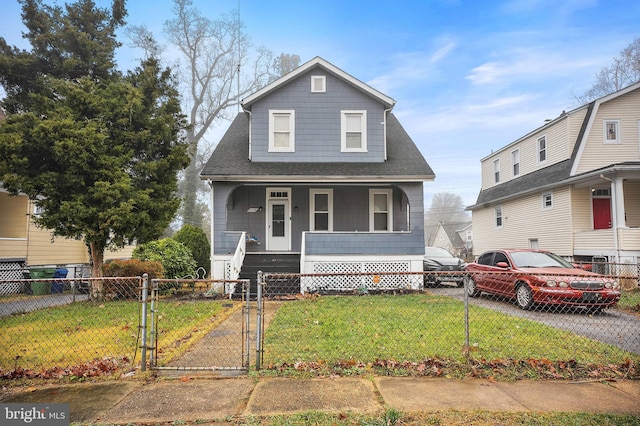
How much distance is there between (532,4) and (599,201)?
28.4ft

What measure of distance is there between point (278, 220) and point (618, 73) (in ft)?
92.4

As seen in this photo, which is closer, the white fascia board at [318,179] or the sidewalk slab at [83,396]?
the sidewalk slab at [83,396]

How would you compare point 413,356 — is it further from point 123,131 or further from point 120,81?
point 120,81

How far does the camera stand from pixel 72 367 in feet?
16.2

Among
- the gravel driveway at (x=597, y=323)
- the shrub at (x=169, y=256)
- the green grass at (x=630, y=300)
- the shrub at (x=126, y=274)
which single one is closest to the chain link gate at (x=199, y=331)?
the shrub at (x=126, y=274)

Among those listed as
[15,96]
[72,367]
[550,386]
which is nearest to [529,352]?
[550,386]

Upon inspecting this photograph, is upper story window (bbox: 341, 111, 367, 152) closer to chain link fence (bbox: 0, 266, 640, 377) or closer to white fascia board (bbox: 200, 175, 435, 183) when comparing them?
white fascia board (bbox: 200, 175, 435, 183)

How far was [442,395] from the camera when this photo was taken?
13.1ft

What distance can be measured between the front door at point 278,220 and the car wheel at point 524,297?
8.13 meters

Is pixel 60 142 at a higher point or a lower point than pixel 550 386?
higher

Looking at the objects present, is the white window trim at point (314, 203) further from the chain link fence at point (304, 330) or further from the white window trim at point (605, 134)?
the white window trim at point (605, 134)

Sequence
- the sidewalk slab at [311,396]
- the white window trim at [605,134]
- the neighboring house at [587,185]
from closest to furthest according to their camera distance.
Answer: the sidewalk slab at [311,396], the neighboring house at [587,185], the white window trim at [605,134]

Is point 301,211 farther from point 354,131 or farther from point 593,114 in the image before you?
point 593,114

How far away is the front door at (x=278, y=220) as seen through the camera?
14789mm
